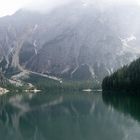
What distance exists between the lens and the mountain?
137500 mm

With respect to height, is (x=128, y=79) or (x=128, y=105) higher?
(x=128, y=79)

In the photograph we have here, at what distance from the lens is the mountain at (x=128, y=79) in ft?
451

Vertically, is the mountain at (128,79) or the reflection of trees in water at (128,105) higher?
the mountain at (128,79)

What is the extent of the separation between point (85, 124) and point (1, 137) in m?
15.6

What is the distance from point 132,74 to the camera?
5576 inches

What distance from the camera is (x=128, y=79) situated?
467 feet

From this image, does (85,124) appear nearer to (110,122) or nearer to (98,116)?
(110,122)

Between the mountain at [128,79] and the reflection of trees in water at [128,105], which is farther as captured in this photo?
the mountain at [128,79]

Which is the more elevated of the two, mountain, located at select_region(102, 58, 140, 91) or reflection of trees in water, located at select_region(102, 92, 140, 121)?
mountain, located at select_region(102, 58, 140, 91)

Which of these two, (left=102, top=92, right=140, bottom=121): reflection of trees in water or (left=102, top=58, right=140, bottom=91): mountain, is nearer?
(left=102, top=92, right=140, bottom=121): reflection of trees in water

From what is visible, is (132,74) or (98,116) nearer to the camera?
(98,116)

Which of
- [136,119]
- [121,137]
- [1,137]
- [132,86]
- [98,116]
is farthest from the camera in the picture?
[132,86]

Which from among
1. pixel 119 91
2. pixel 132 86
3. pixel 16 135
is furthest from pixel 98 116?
pixel 119 91

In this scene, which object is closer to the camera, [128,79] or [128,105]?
[128,105]
